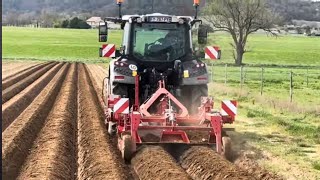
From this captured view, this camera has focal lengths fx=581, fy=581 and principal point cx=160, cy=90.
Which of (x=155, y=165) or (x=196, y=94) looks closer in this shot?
(x=155, y=165)

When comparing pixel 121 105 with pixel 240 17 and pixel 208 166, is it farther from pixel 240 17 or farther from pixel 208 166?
pixel 240 17

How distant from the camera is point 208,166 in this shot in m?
8.71

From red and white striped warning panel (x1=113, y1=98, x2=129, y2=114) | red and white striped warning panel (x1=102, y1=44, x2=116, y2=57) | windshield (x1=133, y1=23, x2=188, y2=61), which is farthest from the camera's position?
red and white striped warning panel (x1=102, y1=44, x2=116, y2=57)

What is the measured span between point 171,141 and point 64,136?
277 centimetres

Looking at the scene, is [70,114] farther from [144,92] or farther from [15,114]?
[144,92]

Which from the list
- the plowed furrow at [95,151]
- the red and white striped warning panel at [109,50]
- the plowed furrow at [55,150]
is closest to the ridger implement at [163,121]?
the plowed furrow at [95,151]

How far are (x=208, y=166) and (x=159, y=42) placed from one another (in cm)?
372

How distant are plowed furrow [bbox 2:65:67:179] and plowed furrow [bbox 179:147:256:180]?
265 cm

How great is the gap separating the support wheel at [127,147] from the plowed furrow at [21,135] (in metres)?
1.66

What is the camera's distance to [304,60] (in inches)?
2557

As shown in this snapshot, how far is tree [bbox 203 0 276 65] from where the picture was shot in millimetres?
52844

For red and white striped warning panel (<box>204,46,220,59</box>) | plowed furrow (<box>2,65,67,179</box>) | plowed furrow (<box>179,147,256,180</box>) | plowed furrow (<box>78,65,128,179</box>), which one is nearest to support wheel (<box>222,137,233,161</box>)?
plowed furrow (<box>179,147,256,180</box>)

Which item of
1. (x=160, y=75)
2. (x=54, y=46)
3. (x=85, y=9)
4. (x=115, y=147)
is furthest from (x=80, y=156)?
(x=85, y=9)

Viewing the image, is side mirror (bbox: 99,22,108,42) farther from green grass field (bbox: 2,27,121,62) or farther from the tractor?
green grass field (bbox: 2,27,121,62)
